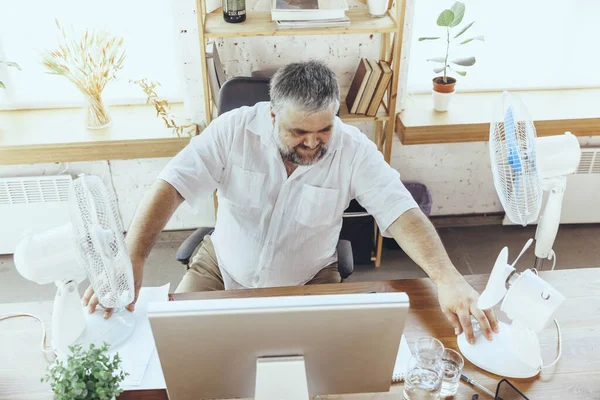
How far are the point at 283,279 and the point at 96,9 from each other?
1697 mm

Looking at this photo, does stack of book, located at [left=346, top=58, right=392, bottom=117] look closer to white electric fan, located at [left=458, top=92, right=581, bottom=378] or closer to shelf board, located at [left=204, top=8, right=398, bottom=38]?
shelf board, located at [left=204, top=8, right=398, bottom=38]

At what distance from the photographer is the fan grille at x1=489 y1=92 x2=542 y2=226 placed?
4.24 feet

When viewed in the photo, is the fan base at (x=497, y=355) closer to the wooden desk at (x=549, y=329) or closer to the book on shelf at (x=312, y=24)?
the wooden desk at (x=549, y=329)

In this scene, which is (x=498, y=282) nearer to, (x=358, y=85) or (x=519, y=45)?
(x=358, y=85)

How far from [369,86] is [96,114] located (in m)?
1.36

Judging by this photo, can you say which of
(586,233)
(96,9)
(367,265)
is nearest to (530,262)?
(586,233)

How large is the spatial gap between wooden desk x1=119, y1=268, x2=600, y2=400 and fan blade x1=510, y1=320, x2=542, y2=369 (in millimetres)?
43

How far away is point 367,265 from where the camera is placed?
289cm

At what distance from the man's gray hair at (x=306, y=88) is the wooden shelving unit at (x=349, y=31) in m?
0.74

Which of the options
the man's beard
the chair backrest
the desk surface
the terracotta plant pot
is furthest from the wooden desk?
the terracotta plant pot

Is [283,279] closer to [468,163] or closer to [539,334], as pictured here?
[539,334]

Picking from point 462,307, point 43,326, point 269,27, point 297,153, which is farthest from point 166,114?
point 462,307

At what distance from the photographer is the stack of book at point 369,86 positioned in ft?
7.96

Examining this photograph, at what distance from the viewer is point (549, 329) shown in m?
1.39
